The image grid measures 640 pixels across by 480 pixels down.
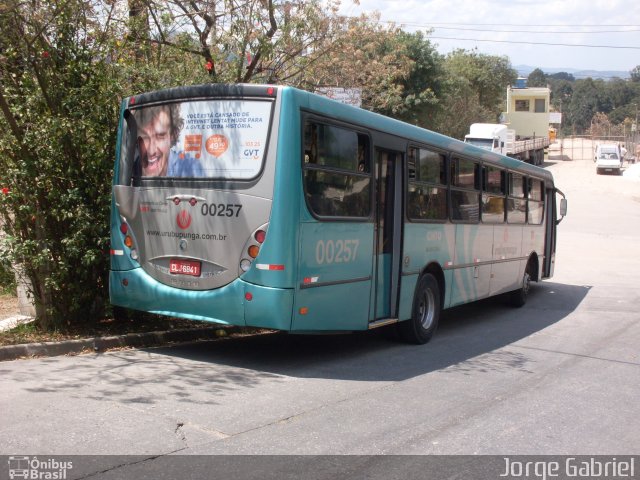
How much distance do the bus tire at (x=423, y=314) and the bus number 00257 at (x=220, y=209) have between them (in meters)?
3.26

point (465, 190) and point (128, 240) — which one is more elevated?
point (465, 190)

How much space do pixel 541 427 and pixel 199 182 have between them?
4.22m

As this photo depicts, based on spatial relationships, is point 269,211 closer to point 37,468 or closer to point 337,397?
point 337,397

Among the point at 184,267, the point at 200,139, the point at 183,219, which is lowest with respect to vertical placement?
the point at 184,267

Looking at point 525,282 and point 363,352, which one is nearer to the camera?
point 363,352

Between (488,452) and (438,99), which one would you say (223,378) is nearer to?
(488,452)

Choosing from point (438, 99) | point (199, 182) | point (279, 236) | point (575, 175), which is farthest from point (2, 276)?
point (575, 175)

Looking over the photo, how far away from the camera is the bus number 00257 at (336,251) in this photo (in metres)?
7.68

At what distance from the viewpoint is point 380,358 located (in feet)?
29.3

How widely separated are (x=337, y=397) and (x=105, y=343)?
3.00 metres

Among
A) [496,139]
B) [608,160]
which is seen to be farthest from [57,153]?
[608,160]

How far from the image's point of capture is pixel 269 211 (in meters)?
7.25

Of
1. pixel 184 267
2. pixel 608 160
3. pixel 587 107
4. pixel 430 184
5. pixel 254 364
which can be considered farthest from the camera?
pixel 587 107

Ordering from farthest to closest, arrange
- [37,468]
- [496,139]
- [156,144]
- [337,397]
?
[496,139]
[156,144]
[337,397]
[37,468]
